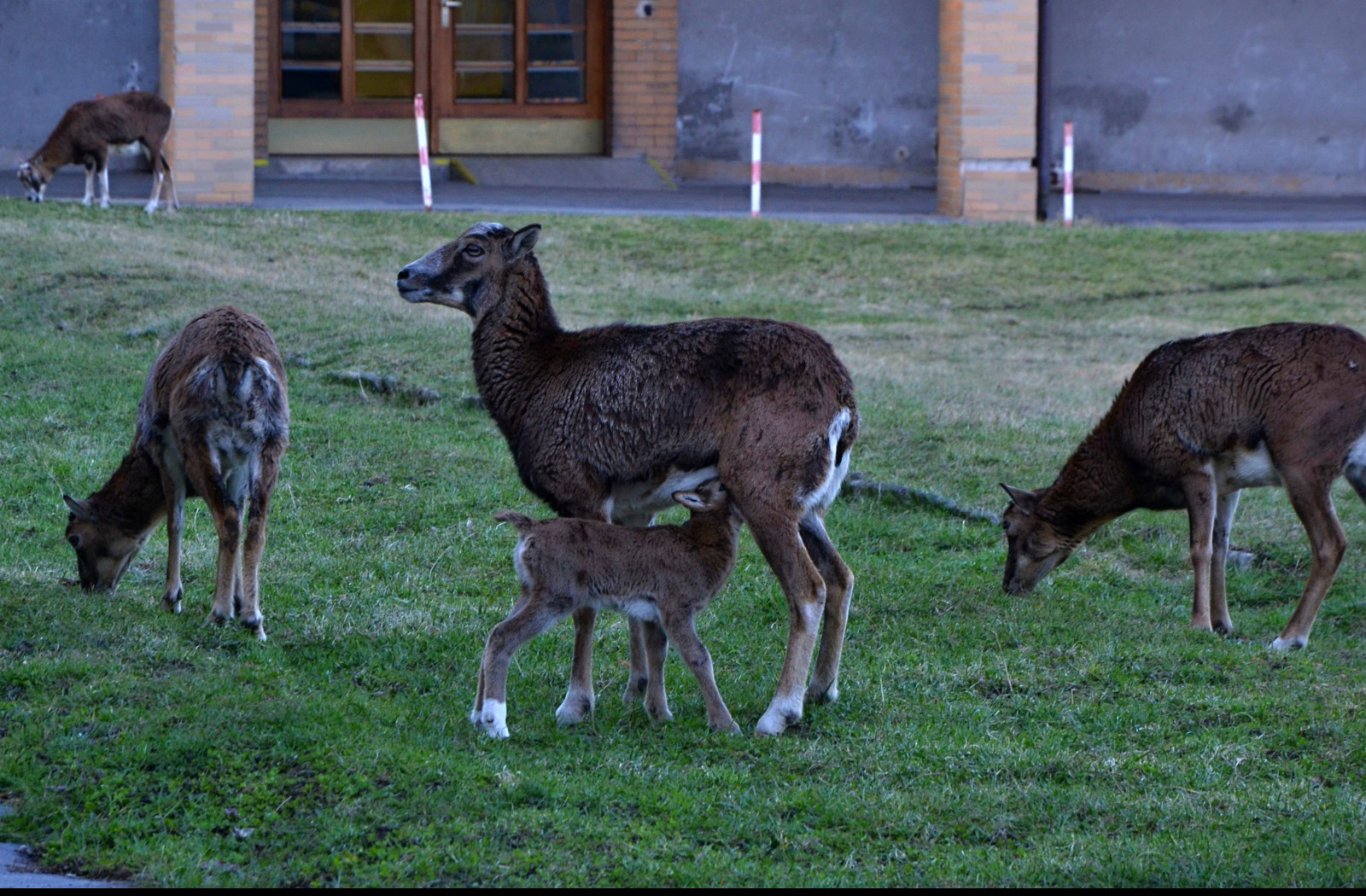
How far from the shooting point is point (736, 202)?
2292cm

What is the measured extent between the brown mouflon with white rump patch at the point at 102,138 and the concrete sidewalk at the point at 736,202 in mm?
913

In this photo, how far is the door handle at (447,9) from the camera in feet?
80.8

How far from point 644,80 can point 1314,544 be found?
59.3 feet

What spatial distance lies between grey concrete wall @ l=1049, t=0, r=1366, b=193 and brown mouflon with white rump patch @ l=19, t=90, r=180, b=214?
13.8 meters

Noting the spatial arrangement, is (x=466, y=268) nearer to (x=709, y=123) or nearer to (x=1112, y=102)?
(x=709, y=123)

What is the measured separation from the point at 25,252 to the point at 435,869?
12.6m

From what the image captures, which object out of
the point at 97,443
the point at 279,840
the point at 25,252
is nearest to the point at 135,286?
the point at 25,252

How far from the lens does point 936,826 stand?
558 cm

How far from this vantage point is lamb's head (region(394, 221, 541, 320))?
295 inches

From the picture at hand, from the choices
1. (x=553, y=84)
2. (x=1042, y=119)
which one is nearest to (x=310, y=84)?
(x=553, y=84)

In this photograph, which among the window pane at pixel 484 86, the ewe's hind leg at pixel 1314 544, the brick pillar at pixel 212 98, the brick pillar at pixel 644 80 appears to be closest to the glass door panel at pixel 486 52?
the window pane at pixel 484 86

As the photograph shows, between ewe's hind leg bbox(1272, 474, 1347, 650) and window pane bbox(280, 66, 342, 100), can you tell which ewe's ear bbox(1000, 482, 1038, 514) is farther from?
window pane bbox(280, 66, 342, 100)

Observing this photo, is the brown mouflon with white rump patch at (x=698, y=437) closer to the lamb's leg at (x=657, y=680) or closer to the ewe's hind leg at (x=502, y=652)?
the lamb's leg at (x=657, y=680)

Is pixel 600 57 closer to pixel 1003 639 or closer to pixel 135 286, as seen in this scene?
pixel 135 286
